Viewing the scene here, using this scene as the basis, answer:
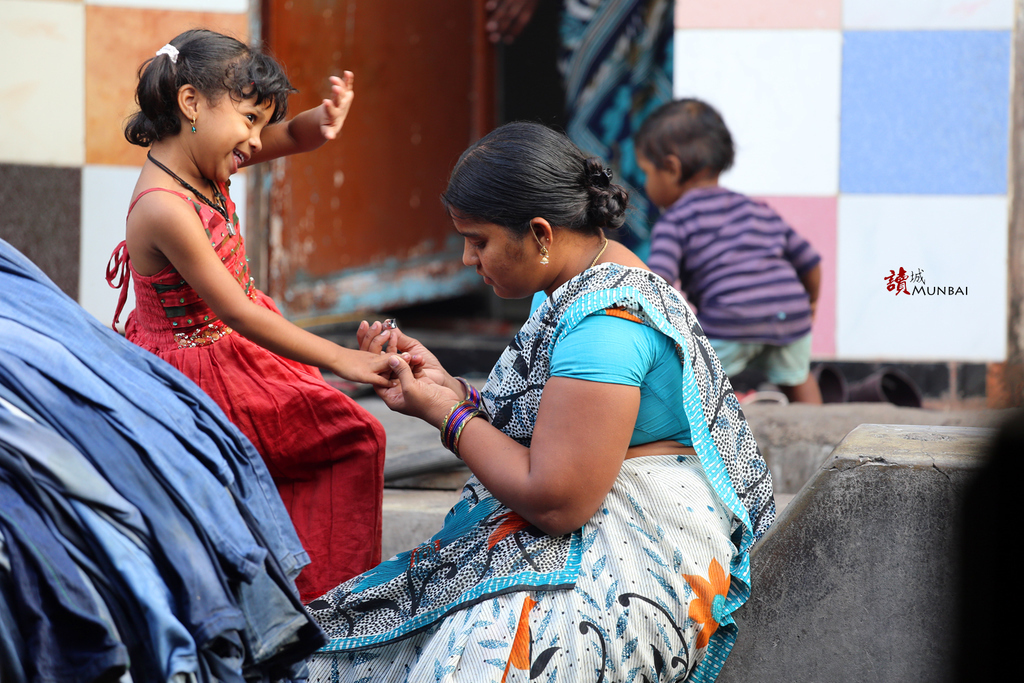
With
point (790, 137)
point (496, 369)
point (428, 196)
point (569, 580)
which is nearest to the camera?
point (569, 580)

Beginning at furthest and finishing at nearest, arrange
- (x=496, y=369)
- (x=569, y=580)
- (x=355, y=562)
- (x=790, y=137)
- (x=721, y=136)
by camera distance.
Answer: (x=790, y=137) < (x=721, y=136) < (x=355, y=562) < (x=496, y=369) < (x=569, y=580)

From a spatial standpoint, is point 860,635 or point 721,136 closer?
point 860,635

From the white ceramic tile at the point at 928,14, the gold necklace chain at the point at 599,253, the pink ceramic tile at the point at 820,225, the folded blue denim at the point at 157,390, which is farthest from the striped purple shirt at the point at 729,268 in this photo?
the folded blue denim at the point at 157,390

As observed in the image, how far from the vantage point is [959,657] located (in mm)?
1701

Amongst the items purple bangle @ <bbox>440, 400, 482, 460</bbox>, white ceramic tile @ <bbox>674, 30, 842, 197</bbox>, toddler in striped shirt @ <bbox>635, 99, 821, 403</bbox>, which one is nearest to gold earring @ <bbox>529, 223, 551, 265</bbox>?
purple bangle @ <bbox>440, 400, 482, 460</bbox>

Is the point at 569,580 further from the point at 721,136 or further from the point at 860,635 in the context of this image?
the point at 721,136

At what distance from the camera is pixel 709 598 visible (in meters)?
1.65

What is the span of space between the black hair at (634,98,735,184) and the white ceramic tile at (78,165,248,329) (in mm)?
1701

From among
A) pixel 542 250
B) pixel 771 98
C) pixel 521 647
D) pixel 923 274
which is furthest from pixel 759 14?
pixel 521 647

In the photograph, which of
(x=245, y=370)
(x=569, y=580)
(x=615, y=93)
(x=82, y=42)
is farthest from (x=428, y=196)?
(x=569, y=580)

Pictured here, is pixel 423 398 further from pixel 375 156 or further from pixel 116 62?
pixel 375 156

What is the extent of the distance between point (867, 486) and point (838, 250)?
260 centimetres

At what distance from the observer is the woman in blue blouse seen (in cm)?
158

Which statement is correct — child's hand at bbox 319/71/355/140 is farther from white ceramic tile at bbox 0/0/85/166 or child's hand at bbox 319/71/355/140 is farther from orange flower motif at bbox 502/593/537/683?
white ceramic tile at bbox 0/0/85/166
